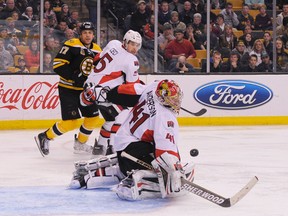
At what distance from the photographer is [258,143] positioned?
8.79 meters

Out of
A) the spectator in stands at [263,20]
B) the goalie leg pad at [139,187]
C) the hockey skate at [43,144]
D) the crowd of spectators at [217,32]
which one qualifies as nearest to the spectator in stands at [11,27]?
the crowd of spectators at [217,32]

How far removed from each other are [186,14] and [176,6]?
172 millimetres

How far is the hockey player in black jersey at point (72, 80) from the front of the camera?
7762mm

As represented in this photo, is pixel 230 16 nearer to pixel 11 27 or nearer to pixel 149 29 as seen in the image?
pixel 149 29

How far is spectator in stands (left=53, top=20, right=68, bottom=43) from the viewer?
10555mm

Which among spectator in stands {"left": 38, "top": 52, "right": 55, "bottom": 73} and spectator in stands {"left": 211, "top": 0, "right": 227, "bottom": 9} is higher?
spectator in stands {"left": 211, "top": 0, "right": 227, "bottom": 9}

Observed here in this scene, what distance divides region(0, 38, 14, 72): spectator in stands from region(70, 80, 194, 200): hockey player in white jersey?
15.5ft

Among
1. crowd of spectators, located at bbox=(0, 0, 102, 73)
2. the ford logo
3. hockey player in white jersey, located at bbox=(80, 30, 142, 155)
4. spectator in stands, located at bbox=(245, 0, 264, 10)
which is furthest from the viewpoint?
spectator in stands, located at bbox=(245, 0, 264, 10)

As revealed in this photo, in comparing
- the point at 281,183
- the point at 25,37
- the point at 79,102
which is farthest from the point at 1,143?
the point at 281,183

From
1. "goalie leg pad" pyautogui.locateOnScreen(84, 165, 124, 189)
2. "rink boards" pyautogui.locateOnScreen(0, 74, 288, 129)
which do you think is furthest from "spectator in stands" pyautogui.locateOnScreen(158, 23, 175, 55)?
"goalie leg pad" pyautogui.locateOnScreen(84, 165, 124, 189)

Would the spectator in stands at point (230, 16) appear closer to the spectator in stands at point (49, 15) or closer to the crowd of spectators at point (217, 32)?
the crowd of spectators at point (217, 32)

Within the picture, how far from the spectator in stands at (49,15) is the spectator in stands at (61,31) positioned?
0.19 feet

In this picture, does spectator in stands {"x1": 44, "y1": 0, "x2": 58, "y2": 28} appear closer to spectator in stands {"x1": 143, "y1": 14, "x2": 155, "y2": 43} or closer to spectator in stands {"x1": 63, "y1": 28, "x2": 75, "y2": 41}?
spectator in stands {"x1": 63, "y1": 28, "x2": 75, "y2": 41}

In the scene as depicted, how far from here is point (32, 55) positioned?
1033cm
